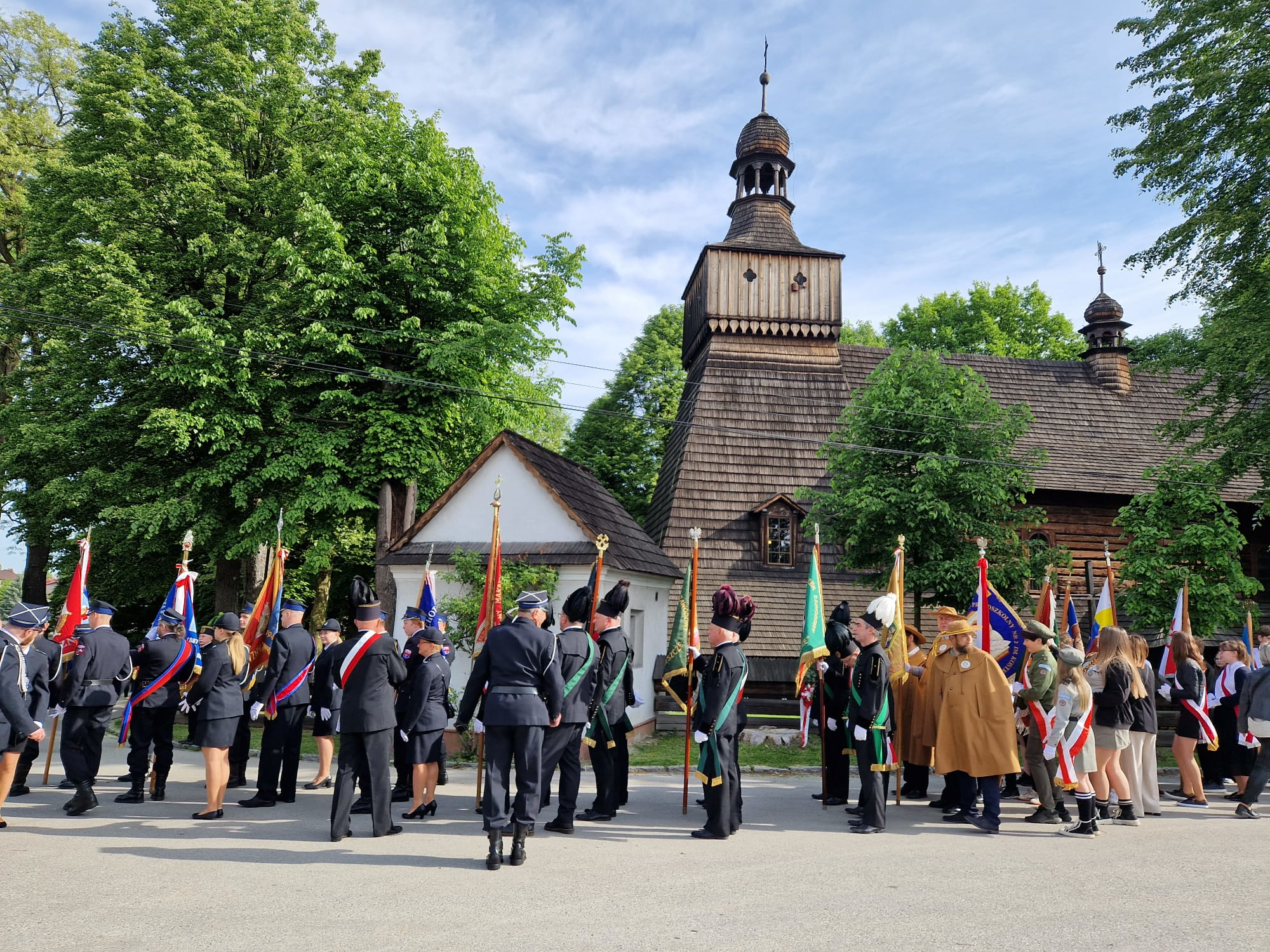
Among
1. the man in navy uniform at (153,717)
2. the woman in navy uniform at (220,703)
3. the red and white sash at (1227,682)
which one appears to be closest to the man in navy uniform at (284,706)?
the woman in navy uniform at (220,703)

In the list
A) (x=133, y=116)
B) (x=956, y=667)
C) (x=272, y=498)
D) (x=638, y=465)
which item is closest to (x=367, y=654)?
(x=956, y=667)

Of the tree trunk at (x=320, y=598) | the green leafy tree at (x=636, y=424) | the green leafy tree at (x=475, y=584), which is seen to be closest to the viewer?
the green leafy tree at (x=475, y=584)

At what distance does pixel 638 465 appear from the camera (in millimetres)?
34406

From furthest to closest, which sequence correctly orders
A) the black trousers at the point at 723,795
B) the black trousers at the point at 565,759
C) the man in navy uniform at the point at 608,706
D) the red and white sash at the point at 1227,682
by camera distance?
the red and white sash at the point at 1227,682 → the man in navy uniform at the point at 608,706 → the black trousers at the point at 565,759 → the black trousers at the point at 723,795

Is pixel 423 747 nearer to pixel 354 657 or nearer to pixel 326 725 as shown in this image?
pixel 326 725

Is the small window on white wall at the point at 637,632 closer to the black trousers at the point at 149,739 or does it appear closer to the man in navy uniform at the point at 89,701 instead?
the black trousers at the point at 149,739

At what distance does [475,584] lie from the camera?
13.9m

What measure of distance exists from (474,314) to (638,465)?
17.1 metres

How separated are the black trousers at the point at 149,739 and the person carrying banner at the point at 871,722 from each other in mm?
7138

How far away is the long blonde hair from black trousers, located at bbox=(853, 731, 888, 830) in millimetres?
2735

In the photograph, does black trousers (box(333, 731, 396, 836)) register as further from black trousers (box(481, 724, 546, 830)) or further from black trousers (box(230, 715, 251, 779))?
black trousers (box(230, 715, 251, 779))

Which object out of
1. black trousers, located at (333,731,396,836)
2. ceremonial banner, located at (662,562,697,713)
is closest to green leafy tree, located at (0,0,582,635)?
ceremonial banner, located at (662,562,697,713)

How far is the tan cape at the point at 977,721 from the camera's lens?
8.35m

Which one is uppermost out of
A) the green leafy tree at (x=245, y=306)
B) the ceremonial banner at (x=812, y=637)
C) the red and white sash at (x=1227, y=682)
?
the green leafy tree at (x=245, y=306)
